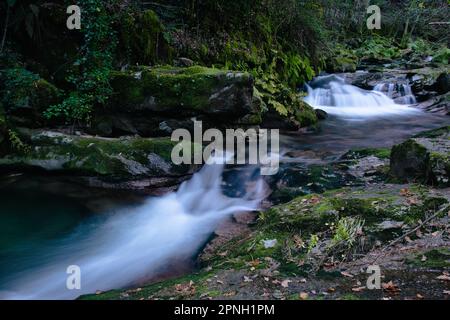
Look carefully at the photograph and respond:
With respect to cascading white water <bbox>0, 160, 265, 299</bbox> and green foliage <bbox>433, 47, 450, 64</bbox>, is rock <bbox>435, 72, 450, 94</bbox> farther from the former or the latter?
cascading white water <bbox>0, 160, 265, 299</bbox>

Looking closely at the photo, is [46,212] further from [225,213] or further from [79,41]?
[79,41]

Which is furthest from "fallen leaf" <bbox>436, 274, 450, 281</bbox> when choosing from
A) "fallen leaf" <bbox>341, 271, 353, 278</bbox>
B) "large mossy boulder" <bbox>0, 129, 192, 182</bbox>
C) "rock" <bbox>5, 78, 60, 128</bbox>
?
"rock" <bbox>5, 78, 60, 128</bbox>

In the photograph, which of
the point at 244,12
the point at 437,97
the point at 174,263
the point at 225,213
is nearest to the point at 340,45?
the point at 437,97

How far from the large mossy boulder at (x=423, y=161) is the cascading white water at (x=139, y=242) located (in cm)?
248

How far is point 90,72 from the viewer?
7926mm

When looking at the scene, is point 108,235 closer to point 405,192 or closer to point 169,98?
point 169,98

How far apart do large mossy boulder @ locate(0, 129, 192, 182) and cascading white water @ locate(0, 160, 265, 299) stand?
0.70 m

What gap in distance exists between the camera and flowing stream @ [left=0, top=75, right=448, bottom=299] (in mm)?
4730

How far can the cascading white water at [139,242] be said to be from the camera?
464 centimetres

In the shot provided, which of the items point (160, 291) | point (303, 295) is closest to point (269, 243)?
point (303, 295)

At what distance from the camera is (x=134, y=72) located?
27.4 feet

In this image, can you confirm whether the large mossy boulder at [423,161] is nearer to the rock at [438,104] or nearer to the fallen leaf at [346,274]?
the fallen leaf at [346,274]

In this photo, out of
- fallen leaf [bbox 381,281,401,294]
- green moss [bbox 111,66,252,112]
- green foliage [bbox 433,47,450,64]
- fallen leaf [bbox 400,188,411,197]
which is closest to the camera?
fallen leaf [bbox 381,281,401,294]

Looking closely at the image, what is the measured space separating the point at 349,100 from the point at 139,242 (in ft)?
42.9
